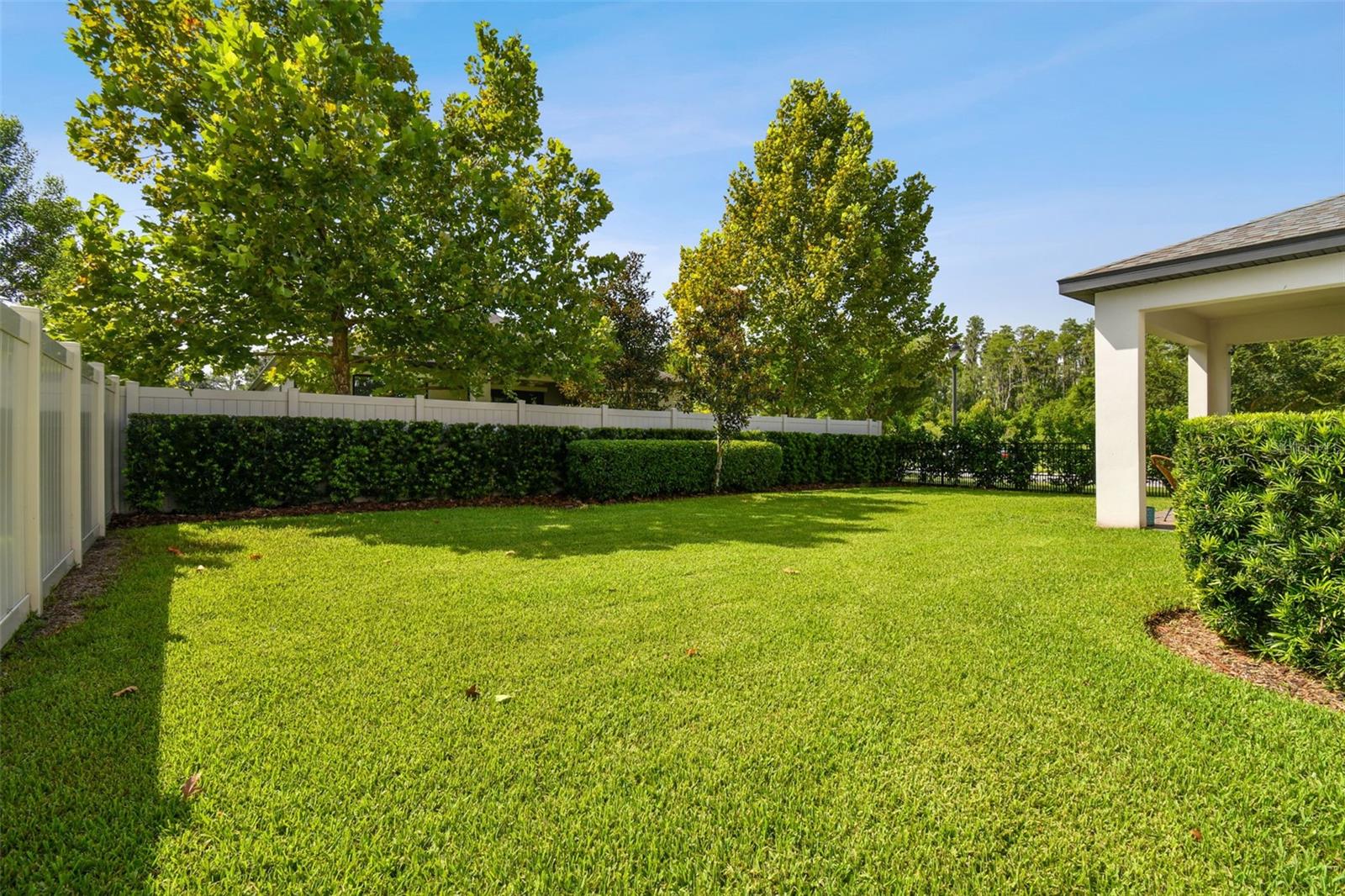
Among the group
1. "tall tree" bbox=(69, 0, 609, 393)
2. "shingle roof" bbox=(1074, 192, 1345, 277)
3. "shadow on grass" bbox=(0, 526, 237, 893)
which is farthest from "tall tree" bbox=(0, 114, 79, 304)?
"shingle roof" bbox=(1074, 192, 1345, 277)

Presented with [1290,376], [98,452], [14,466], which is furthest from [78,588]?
[1290,376]

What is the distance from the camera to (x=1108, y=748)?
249 cm

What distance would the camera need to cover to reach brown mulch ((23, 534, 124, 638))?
385 centimetres

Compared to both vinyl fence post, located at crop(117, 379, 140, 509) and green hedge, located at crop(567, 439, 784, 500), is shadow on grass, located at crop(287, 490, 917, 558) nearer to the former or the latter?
green hedge, located at crop(567, 439, 784, 500)

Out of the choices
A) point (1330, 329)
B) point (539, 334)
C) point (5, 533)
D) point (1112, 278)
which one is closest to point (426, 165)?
point (539, 334)

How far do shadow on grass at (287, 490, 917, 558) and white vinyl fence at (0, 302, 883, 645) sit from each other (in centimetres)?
212

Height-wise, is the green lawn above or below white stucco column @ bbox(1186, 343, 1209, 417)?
below

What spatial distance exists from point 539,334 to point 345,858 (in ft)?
Result: 33.3

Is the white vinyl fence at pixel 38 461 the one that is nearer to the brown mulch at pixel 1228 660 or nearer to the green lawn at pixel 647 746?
the green lawn at pixel 647 746

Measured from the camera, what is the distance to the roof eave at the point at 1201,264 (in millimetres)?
6586

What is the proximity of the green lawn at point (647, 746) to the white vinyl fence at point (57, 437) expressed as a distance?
50cm

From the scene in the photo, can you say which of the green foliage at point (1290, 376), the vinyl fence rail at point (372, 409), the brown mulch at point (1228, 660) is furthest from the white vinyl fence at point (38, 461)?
the green foliage at point (1290, 376)

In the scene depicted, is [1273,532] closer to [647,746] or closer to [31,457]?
[647,746]

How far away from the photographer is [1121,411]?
833 cm
